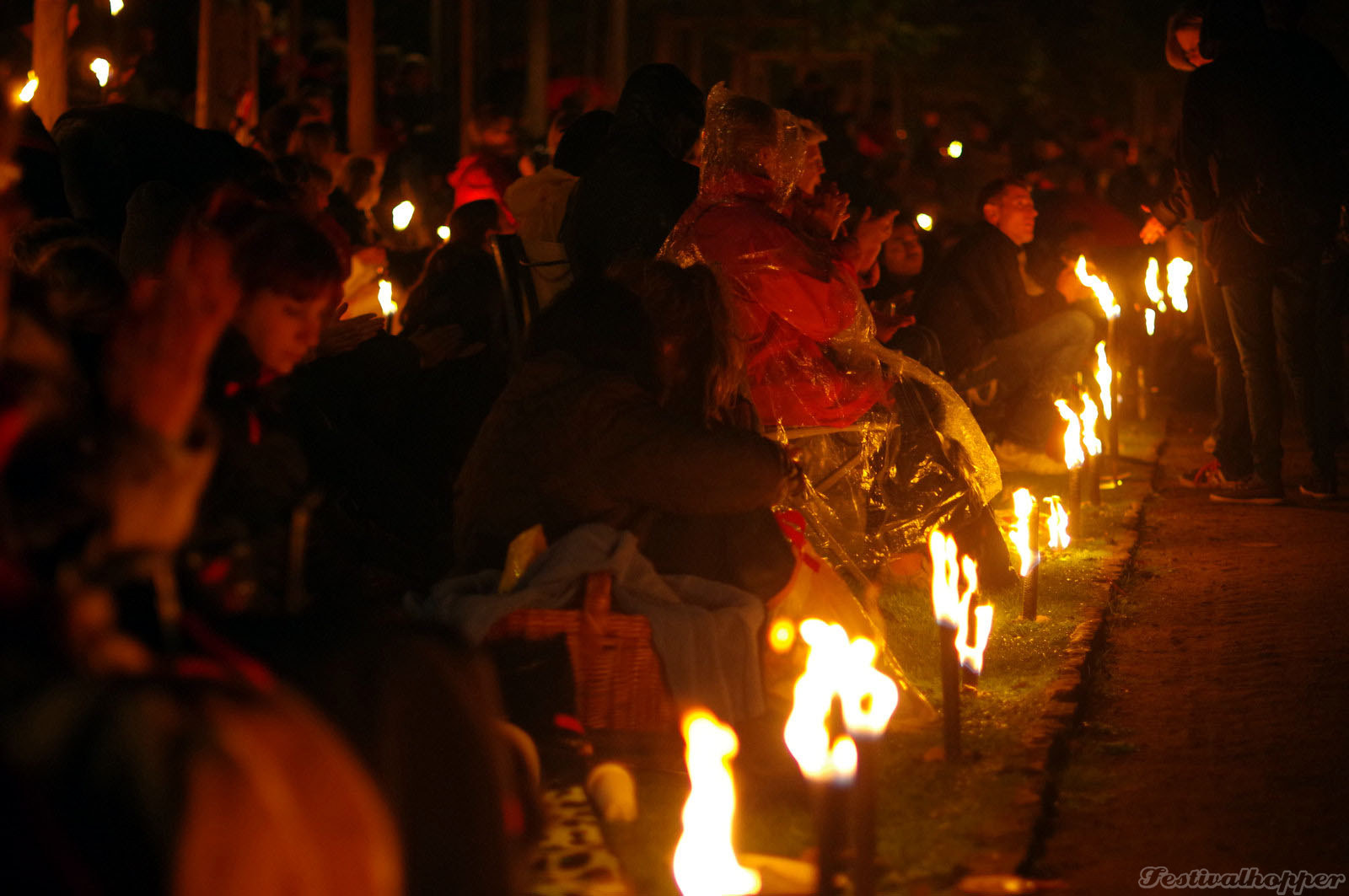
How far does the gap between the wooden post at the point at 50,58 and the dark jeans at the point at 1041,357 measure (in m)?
4.98

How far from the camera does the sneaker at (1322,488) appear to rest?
27.2ft

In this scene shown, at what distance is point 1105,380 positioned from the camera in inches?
324

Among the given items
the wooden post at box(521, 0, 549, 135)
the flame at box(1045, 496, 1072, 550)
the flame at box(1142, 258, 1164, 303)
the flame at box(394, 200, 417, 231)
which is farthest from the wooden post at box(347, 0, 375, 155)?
the flame at box(1045, 496, 1072, 550)

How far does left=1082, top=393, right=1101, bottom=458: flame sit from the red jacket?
2.07m

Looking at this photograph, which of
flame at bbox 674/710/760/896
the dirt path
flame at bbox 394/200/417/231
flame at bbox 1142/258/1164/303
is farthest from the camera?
flame at bbox 1142/258/1164/303

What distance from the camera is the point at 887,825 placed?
13.2ft

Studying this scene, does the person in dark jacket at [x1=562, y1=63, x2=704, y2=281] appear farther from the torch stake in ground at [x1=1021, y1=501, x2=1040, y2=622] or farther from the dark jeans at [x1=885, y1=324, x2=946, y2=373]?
the torch stake in ground at [x1=1021, y1=501, x2=1040, y2=622]

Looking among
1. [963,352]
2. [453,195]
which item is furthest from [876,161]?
[963,352]

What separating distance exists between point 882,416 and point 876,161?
8611 millimetres

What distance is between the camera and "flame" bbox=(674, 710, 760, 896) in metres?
3.20

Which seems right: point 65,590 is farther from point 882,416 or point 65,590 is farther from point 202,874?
point 882,416

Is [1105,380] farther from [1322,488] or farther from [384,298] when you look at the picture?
[384,298]

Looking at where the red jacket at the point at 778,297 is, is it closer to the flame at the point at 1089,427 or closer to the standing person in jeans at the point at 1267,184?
the flame at the point at 1089,427

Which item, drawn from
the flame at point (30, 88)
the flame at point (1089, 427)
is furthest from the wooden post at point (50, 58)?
the flame at point (1089, 427)
